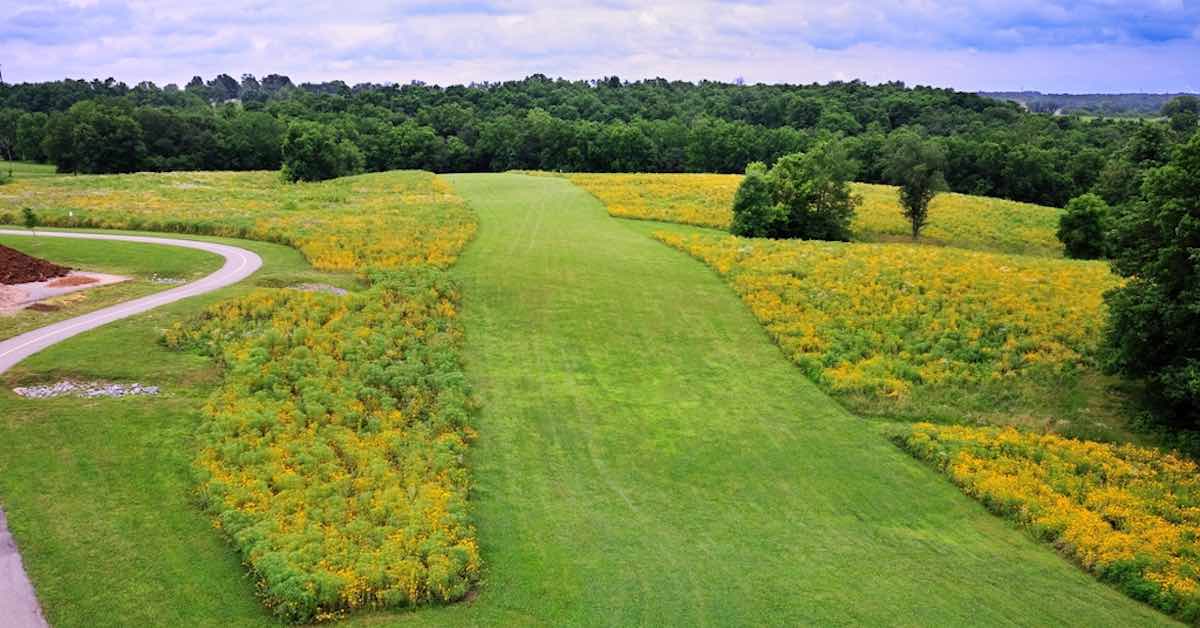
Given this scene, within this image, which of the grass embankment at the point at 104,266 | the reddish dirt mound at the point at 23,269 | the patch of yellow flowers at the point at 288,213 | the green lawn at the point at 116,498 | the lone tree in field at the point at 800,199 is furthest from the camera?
the lone tree in field at the point at 800,199

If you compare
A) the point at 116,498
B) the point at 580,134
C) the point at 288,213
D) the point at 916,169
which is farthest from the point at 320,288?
the point at 580,134

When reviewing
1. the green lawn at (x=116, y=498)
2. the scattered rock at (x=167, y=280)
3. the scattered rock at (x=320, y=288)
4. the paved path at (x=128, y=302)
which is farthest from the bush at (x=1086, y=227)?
the scattered rock at (x=167, y=280)

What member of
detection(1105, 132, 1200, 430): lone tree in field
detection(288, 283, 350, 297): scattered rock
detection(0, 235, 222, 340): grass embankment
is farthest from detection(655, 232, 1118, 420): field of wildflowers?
detection(0, 235, 222, 340): grass embankment

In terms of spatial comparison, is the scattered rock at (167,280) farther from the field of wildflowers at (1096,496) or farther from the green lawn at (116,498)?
the field of wildflowers at (1096,496)

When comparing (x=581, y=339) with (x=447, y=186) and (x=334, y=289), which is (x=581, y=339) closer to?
(x=334, y=289)

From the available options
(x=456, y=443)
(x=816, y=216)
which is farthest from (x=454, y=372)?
(x=816, y=216)

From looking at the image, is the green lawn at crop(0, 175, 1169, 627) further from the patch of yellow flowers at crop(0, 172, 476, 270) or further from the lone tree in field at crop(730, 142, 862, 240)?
the lone tree in field at crop(730, 142, 862, 240)
